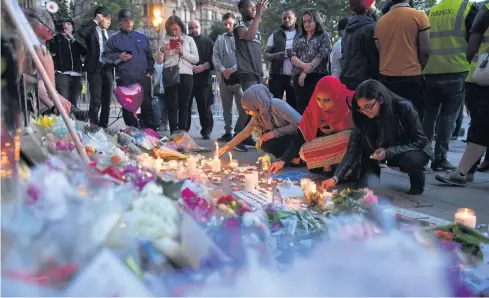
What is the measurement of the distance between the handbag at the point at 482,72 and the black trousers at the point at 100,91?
455cm

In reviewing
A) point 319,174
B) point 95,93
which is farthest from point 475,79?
point 95,93

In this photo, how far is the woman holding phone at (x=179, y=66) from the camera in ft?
20.5

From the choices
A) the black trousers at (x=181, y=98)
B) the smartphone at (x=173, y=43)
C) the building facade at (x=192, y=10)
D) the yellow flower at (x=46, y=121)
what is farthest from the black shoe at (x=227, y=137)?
the building facade at (x=192, y=10)

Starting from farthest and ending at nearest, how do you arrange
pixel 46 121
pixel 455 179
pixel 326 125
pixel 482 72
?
pixel 326 125 → pixel 455 179 → pixel 482 72 → pixel 46 121

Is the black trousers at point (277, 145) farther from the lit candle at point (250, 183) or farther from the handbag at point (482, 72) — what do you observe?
the handbag at point (482, 72)

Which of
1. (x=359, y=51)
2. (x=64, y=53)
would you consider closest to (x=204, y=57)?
(x=64, y=53)

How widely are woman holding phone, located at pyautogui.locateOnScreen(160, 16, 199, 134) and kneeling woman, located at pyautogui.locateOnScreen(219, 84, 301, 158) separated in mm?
1932

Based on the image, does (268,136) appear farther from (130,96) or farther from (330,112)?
(130,96)

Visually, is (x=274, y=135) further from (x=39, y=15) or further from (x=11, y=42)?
(x=11, y=42)

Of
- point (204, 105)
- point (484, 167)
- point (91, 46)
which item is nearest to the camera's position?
point (484, 167)

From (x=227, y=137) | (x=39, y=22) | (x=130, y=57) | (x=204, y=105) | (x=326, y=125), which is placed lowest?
(x=227, y=137)

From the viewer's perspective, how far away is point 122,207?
1367 millimetres

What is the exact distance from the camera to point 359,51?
430 centimetres

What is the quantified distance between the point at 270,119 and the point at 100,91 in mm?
2978
